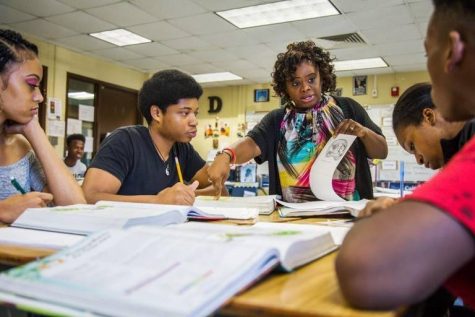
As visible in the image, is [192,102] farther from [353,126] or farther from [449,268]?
[449,268]

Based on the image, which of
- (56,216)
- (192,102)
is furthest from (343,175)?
(56,216)

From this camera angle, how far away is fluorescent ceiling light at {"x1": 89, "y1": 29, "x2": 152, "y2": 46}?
4832mm

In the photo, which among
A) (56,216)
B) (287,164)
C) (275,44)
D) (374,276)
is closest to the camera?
(374,276)

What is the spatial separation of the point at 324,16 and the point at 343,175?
2962mm

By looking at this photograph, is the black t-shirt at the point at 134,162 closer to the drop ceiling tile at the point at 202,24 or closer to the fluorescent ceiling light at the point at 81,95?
the drop ceiling tile at the point at 202,24

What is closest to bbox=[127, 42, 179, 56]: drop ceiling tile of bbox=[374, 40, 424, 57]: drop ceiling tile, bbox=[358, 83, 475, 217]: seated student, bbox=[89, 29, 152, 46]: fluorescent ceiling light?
bbox=[89, 29, 152, 46]: fluorescent ceiling light

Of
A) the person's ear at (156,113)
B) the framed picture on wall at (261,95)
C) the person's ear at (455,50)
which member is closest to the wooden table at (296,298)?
the person's ear at (455,50)

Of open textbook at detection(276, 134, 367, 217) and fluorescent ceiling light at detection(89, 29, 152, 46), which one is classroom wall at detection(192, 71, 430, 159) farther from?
open textbook at detection(276, 134, 367, 217)

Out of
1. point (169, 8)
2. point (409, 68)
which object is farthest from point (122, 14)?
point (409, 68)

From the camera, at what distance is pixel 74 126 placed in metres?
5.82

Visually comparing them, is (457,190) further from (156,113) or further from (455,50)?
(156,113)

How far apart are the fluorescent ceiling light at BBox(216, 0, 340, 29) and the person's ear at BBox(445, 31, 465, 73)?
11.5 feet

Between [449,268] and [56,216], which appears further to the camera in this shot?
[56,216]

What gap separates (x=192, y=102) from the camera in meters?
1.80
